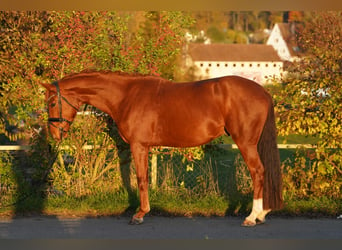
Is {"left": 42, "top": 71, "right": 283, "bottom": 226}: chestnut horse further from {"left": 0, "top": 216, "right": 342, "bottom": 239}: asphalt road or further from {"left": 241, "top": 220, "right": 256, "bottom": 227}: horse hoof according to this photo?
{"left": 0, "top": 216, "right": 342, "bottom": 239}: asphalt road

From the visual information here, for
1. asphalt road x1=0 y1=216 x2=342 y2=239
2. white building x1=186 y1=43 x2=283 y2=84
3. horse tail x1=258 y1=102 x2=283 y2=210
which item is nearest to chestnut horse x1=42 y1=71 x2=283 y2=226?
horse tail x1=258 y1=102 x2=283 y2=210

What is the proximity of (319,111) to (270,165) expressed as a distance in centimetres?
157

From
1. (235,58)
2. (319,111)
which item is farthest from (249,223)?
(235,58)

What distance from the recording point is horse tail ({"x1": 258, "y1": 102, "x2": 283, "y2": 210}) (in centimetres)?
742

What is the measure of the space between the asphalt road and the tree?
0.97 meters

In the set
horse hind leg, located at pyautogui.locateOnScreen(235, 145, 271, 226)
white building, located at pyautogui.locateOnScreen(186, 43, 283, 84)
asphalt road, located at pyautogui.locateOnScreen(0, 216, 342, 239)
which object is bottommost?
asphalt road, located at pyautogui.locateOnScreen(0, 216, 342, 239)

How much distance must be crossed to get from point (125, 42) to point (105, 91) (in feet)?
6.15

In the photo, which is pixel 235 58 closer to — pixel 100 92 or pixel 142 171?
pixel 100 92

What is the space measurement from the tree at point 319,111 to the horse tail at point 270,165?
3.51 ft

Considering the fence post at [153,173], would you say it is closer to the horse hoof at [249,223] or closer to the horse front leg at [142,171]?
the horse front leg at [142,171]

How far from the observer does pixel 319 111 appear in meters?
8.52

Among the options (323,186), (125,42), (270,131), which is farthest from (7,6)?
(323,186)

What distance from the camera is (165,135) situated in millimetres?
7641

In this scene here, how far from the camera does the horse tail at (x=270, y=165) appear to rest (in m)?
7.42
